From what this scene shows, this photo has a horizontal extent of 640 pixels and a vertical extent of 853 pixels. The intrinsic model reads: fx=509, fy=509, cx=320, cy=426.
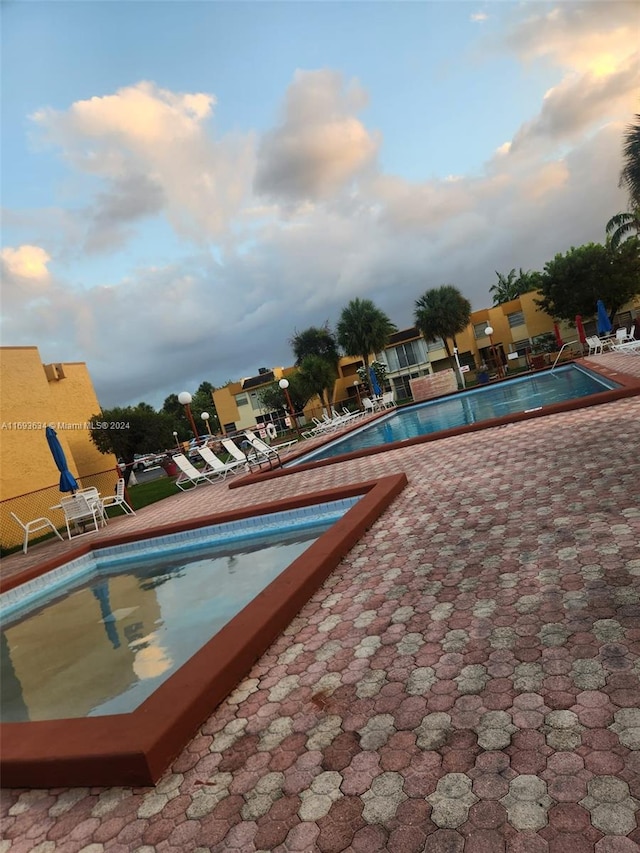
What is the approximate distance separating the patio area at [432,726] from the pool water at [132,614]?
137 centimetres

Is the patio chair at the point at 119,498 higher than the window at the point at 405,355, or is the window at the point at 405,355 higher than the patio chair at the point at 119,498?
the window at the point at 405,355

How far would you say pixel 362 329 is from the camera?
134ft

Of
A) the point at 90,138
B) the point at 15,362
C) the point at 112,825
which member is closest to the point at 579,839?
the point at 112,825

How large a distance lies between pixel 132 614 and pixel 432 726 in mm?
4378

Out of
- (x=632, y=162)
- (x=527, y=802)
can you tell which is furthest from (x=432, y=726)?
(x=632, y=162)

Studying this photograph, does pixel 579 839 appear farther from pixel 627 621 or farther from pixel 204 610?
pixel 204 610

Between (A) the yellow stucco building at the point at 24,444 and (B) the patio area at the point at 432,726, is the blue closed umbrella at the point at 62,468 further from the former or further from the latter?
(B) the patio area at the point at 432,726

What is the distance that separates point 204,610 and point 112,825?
3.07 meters

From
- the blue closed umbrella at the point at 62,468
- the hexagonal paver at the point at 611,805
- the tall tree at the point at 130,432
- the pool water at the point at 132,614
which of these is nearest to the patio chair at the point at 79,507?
the blue closed umbrella at the point at 62,468

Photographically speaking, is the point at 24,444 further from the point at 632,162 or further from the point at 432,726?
the point at 632,162

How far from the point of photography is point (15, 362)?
1622cm

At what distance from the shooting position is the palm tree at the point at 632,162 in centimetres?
2319

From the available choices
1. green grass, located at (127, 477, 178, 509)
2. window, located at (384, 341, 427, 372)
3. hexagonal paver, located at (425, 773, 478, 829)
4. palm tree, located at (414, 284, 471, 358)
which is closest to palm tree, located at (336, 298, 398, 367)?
palm tree, located at (414, 284, 471, 358)

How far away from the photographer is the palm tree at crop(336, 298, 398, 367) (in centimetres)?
4094
